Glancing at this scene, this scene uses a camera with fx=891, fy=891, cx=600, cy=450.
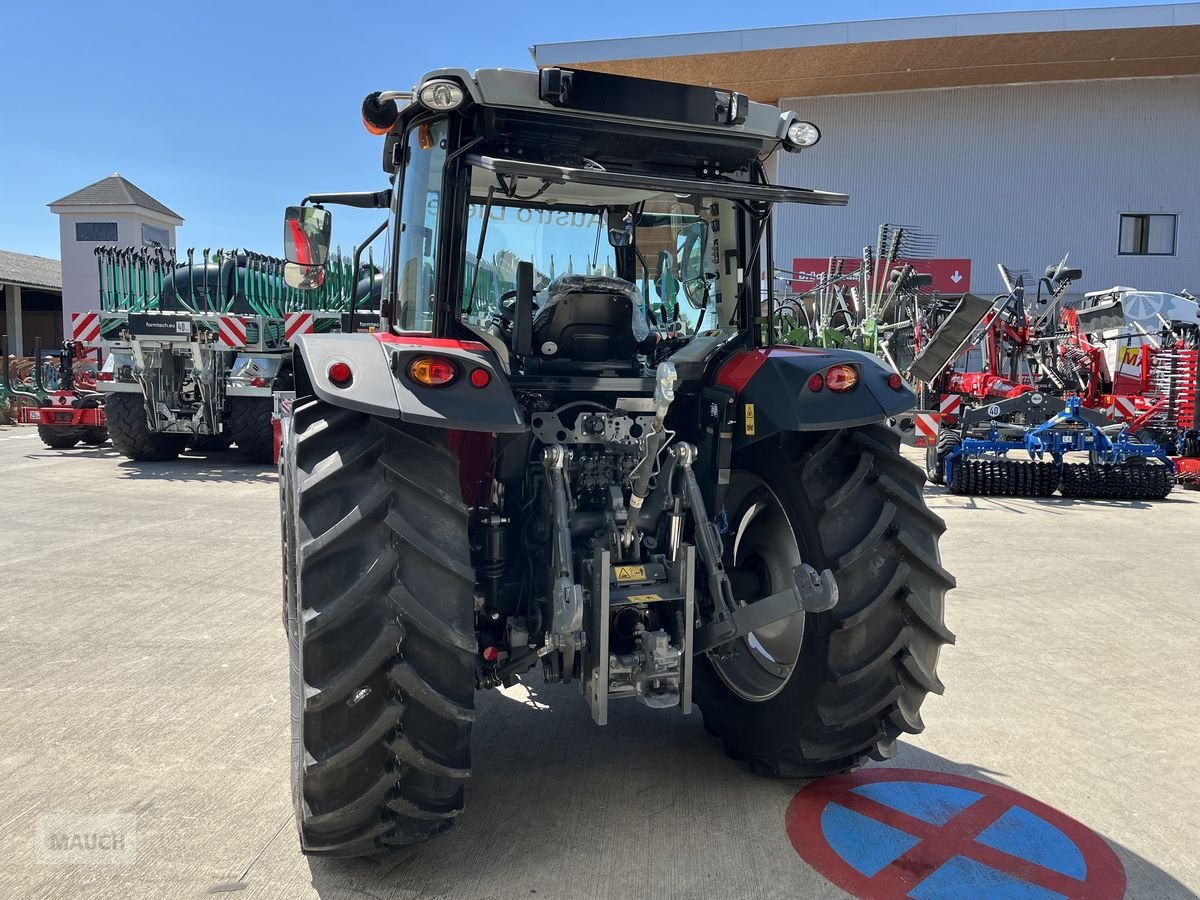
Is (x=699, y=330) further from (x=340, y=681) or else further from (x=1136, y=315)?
(x=1136, y=315)

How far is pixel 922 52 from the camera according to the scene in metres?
22.9

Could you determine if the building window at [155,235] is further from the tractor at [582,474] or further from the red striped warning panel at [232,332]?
the tractor at [582,474]

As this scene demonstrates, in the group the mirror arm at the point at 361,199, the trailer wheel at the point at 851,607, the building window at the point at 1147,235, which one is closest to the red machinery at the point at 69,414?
the mirror arm at the point at 361,199

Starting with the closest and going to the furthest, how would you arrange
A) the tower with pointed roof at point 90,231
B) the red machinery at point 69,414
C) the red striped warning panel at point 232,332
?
the red striped warning panel at point 232,332
the red machinery at point 69,414
the tower with pointed roof at point 90,231

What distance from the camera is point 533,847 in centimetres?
270

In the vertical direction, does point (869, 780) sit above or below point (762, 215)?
below

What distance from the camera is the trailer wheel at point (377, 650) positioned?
2316 millimetres

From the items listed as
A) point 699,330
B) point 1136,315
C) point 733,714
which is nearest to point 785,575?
point 733,714

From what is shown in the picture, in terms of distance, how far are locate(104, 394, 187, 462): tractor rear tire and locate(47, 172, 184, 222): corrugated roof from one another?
2105 cm

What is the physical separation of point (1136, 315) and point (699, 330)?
1462 centimetres

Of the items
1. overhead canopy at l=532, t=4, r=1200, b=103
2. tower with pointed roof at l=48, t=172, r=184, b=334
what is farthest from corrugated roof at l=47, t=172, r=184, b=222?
overhead canopy at l=532, t=4, r=1200, b=103

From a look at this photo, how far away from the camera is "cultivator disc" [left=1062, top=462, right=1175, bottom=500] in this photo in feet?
32.1

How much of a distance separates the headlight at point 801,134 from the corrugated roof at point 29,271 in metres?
32.5

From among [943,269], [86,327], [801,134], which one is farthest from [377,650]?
[943,269]
